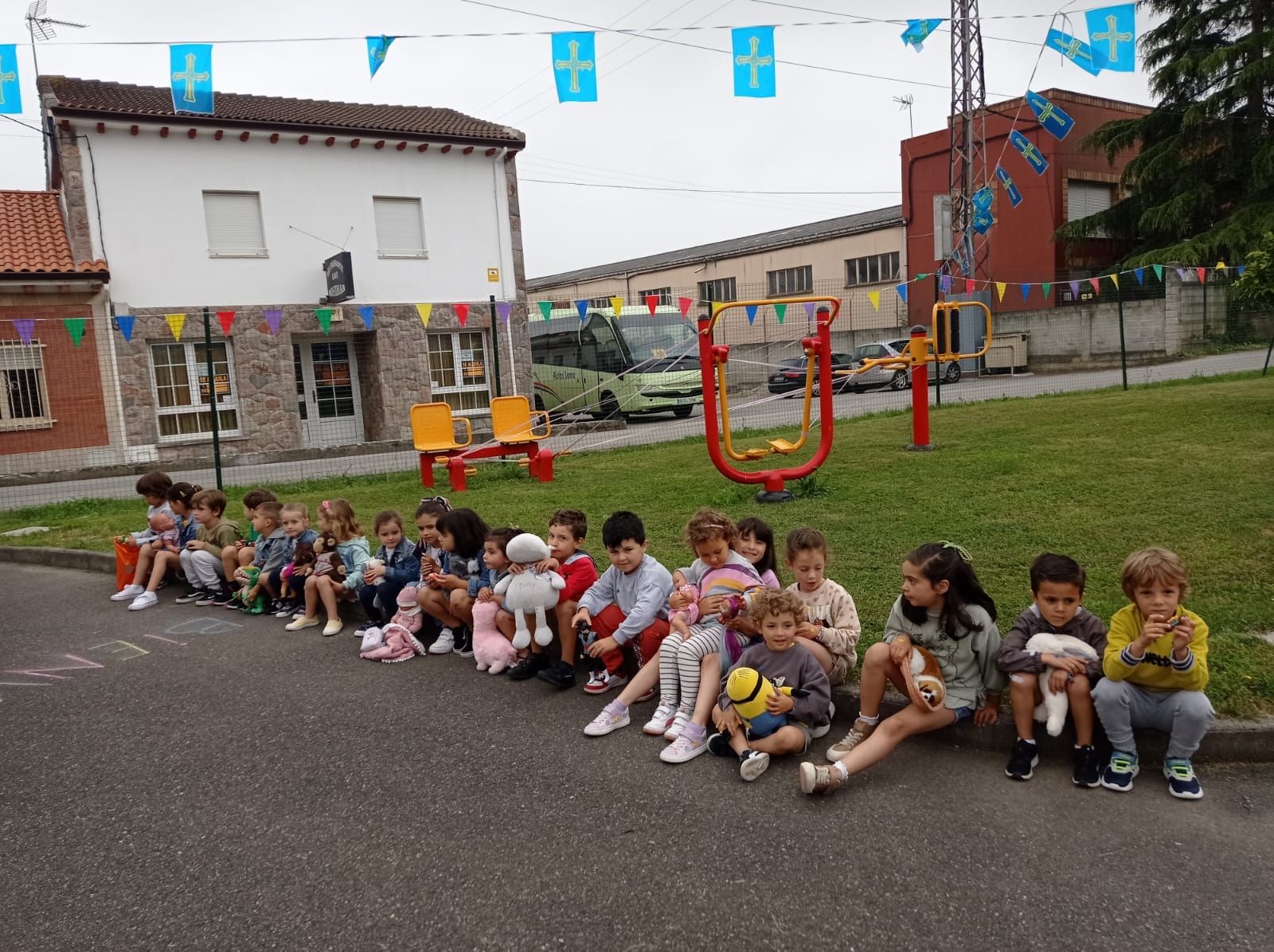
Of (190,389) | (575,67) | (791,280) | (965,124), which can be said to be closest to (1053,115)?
(965,124)

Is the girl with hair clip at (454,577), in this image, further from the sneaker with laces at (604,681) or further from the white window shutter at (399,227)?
the white window shutter at (399,227)

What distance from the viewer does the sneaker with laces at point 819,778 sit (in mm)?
3559

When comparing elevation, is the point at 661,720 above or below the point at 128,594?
below

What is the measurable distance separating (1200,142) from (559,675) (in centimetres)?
3050

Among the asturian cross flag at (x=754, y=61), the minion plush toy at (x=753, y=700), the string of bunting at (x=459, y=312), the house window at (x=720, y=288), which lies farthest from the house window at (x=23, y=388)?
the house window at (x=720, y=288)

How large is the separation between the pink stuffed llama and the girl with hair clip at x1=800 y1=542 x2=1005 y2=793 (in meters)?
2.07

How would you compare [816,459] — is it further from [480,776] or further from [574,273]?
[574,273]

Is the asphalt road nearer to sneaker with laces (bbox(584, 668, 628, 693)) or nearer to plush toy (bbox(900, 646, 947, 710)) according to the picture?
sneaker with laces (bbox(584, 668, 628, 693))

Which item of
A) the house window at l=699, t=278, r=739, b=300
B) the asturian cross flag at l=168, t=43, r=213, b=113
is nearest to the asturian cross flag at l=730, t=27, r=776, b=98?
the asturian cross flag at l=168, t=43, r=213, b=113

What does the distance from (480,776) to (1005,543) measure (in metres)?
4.11

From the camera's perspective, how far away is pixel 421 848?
3.37 meters

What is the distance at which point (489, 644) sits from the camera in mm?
5375

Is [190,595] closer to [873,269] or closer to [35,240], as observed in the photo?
[35,240]

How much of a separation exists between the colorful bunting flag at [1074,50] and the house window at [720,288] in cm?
2587
